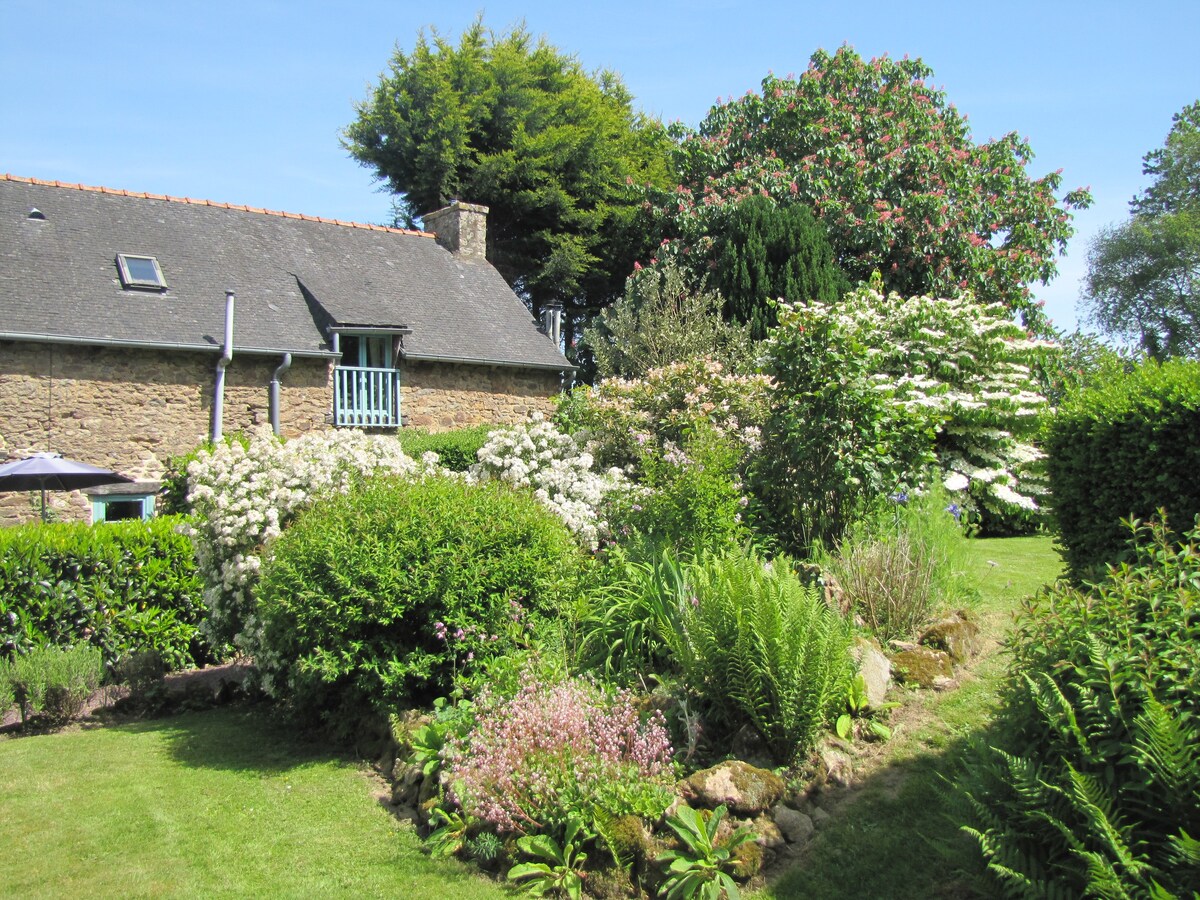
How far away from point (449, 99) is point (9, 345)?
48.2 feet

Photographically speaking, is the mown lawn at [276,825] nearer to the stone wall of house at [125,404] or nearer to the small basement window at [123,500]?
the small basement window at [123,500]

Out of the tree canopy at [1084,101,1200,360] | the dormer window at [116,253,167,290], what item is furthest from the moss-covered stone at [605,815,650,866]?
the tree canopy at [1084,101,1200,360]

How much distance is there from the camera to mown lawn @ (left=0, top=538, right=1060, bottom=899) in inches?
169

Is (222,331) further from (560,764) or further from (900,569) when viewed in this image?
(560,764)

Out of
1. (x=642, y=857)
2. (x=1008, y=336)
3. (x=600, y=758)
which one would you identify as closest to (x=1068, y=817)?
(x=642, y=857)

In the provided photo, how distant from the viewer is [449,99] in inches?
986

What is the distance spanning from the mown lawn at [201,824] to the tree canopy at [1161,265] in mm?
31358

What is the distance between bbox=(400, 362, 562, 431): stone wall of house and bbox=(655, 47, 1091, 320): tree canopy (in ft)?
15.4

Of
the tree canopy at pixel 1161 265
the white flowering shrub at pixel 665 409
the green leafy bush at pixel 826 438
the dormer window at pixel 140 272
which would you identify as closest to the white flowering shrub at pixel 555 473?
the white flowering shrub at pixel 665 409

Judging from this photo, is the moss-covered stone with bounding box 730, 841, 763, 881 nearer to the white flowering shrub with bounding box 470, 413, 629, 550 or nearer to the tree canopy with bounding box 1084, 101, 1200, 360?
the white flowering shrub with bounding box 470, 413, 629, 550

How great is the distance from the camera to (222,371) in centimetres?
1528

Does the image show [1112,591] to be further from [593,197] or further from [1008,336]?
[593,197]

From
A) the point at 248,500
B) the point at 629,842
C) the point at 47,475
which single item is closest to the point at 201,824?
the point at 629,842

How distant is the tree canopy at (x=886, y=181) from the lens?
1962 centimetres
